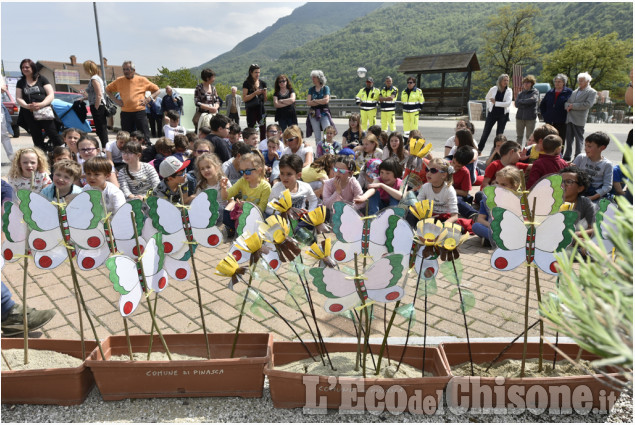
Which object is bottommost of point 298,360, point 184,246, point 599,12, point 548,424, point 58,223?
point 548,424

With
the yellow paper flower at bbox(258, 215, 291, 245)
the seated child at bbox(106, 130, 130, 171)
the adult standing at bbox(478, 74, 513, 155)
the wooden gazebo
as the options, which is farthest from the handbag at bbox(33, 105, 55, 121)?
the wooden gazebo

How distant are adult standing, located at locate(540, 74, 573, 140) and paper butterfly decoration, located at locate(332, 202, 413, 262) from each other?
24.1 ft

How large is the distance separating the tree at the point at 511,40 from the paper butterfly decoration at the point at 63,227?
5269 centimetres

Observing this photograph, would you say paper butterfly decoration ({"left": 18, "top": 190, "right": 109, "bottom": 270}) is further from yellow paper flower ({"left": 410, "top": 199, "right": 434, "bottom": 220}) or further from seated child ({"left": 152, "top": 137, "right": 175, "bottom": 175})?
seated child ({"left": 152, "top": 137, "right": 175, "bottom": 175})

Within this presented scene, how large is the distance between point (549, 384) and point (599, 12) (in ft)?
290

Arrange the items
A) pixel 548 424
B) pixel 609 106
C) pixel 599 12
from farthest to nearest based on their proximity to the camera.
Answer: pixel 599 12 < pixel 609 106 < pixel 548 424

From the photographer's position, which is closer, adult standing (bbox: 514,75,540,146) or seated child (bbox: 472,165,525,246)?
seated child (bbox: 472,165,525,246)

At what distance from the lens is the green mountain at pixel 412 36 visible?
68.5m

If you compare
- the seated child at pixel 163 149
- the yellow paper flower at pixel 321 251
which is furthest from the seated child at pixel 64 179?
the yellow paper flower at pixel 321 251

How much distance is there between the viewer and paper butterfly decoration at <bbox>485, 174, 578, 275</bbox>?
180cm

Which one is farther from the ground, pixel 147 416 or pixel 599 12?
pixel 599 12

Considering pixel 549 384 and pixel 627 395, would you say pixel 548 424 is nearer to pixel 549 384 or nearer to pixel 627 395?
pixel 549 384

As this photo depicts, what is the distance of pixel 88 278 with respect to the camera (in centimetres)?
360

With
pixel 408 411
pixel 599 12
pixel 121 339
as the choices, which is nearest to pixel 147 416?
pixel 121 339
